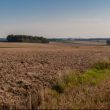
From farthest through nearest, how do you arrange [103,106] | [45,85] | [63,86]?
[45,85], [63,86], [103,106]

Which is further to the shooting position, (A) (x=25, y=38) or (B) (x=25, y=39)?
(A) (x=25, y=38)

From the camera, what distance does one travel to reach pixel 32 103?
9.73m

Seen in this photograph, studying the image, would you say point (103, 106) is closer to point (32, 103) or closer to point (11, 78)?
point (32, 103)

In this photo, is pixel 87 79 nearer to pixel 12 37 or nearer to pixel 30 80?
pixel 30 80

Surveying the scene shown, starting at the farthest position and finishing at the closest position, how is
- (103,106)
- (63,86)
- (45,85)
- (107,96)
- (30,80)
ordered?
(30,80) < (45,85) < (63,86) < (107,96) < (103,106)

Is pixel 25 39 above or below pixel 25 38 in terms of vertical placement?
below

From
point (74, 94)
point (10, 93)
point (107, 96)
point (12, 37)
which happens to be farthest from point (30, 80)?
point (12, 37)

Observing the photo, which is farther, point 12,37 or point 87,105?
point 12,37

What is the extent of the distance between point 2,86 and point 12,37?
4284 inches

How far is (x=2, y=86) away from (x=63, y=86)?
2.76 metres

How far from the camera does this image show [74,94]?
37.3 ft

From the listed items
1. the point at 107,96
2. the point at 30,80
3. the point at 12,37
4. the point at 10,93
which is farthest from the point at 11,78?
the point at 12,37

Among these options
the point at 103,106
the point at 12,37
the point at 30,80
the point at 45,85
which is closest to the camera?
the point at 103,106

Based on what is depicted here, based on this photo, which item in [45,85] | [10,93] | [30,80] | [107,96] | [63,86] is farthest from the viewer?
[30,80]
